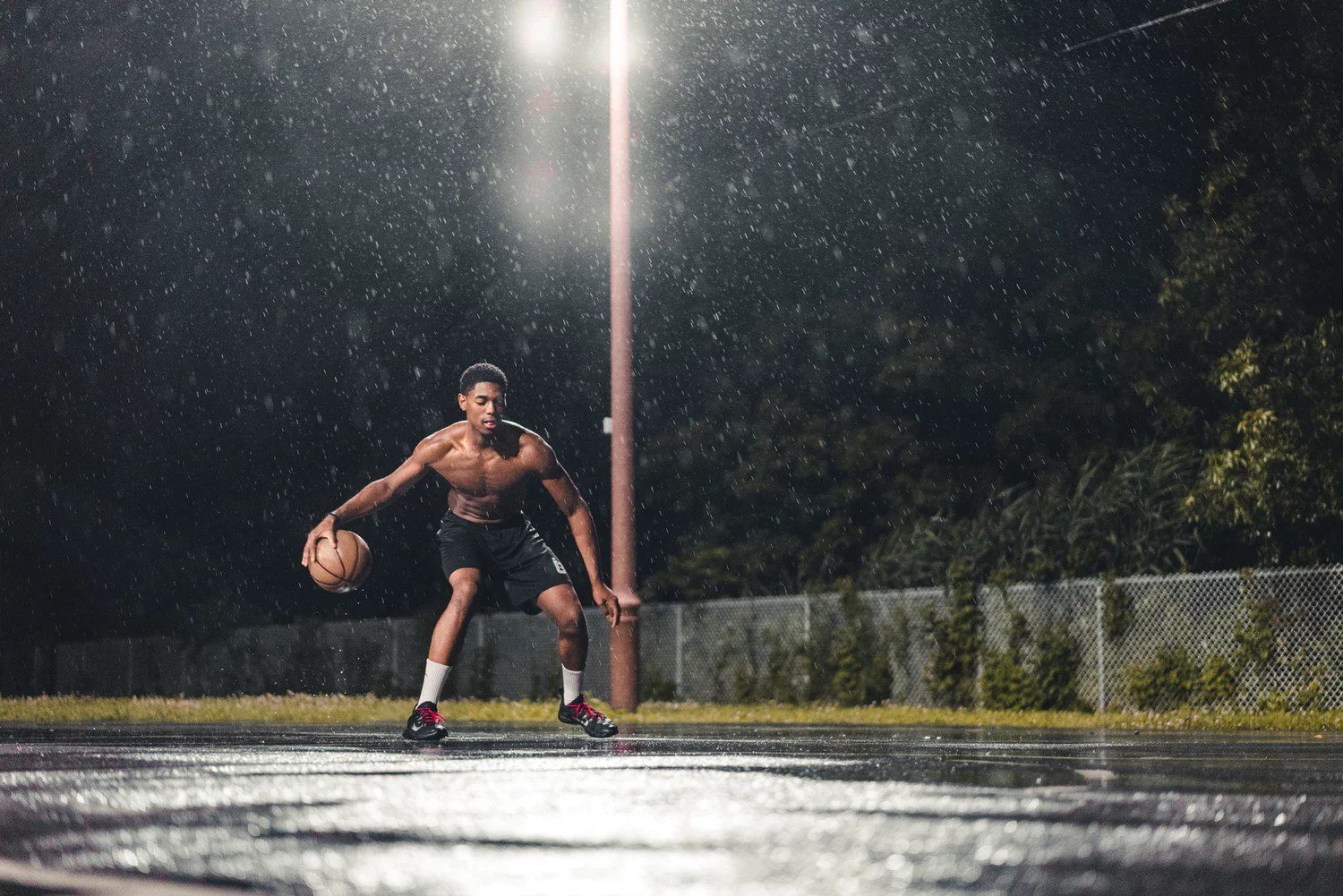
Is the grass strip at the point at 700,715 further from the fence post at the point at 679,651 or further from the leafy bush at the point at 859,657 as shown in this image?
the fence post at the point at 679,651

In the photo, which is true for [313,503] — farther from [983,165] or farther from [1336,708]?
[1336,708]

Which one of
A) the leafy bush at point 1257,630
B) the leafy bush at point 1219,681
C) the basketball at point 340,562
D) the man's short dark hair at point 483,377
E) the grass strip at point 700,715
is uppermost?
the man's short dark hair at point 483,377

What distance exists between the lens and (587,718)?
10.8 meters

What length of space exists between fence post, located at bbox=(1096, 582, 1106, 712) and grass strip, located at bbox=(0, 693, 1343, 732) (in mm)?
477

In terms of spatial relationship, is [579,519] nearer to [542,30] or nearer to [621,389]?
[621,389]

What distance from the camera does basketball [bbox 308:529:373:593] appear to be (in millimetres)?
10609

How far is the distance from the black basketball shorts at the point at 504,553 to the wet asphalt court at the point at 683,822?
210 centimetres

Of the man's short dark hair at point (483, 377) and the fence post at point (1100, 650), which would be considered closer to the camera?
the man's short dark hair at point (483, 377)

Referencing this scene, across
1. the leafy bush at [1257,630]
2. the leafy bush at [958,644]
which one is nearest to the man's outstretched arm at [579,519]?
the leafy bush at [1257,630]

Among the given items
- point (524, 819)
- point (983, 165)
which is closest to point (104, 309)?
point (983, 165)

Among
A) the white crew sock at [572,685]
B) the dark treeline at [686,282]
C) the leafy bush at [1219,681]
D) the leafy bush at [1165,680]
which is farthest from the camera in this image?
the dark treeline at [686,282]

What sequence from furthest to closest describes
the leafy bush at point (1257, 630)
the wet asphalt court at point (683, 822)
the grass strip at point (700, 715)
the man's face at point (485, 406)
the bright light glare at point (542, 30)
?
the bright light glare at point (542, 30) → the leafy bush at point (1257, 630) → the grass strip at point (700, 715) → the man's face at point (485, 406) → the wet asphalt court at point (683, 822)

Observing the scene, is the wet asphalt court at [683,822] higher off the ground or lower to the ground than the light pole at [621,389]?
lower

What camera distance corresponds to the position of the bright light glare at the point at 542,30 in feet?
63.3
